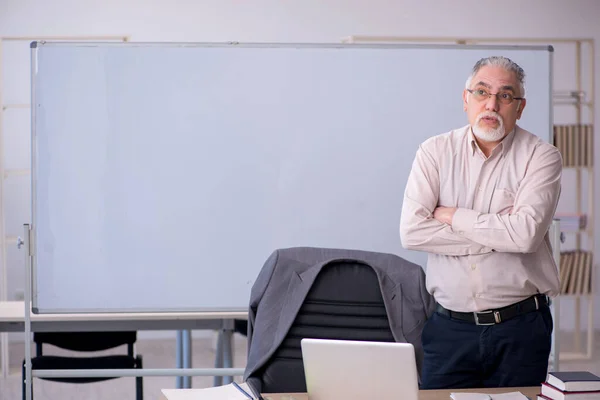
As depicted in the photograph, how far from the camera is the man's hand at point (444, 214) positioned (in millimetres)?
2562

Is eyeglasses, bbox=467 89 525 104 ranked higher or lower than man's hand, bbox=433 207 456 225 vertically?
higher

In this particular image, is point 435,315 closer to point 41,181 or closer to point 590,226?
point 41,181

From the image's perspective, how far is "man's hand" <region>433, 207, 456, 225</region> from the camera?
2.56 meters

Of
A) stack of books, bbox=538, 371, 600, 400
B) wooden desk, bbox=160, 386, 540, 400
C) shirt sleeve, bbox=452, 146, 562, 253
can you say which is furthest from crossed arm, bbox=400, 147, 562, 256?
stack of books, bbox=538, 371, 600, 400

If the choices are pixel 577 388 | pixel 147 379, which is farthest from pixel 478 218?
pixel 147 379

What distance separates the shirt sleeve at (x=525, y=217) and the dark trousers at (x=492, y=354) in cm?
24

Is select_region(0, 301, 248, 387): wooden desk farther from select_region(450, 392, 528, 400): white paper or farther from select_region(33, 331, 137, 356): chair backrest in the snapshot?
select_region(450, 392, 528, 400): white paper

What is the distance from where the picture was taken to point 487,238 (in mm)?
2465

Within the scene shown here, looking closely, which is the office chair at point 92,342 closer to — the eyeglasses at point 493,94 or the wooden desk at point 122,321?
the wooden desk at point 122,321

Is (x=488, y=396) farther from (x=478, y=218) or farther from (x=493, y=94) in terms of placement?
(x=493, y=94)

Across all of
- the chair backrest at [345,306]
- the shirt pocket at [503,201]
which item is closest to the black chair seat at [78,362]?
the chair backrest at [345,306]

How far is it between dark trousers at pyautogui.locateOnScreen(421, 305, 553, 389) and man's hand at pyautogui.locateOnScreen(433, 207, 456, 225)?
1.14 feet

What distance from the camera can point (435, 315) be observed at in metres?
2.53

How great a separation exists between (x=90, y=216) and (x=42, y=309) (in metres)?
0.46
